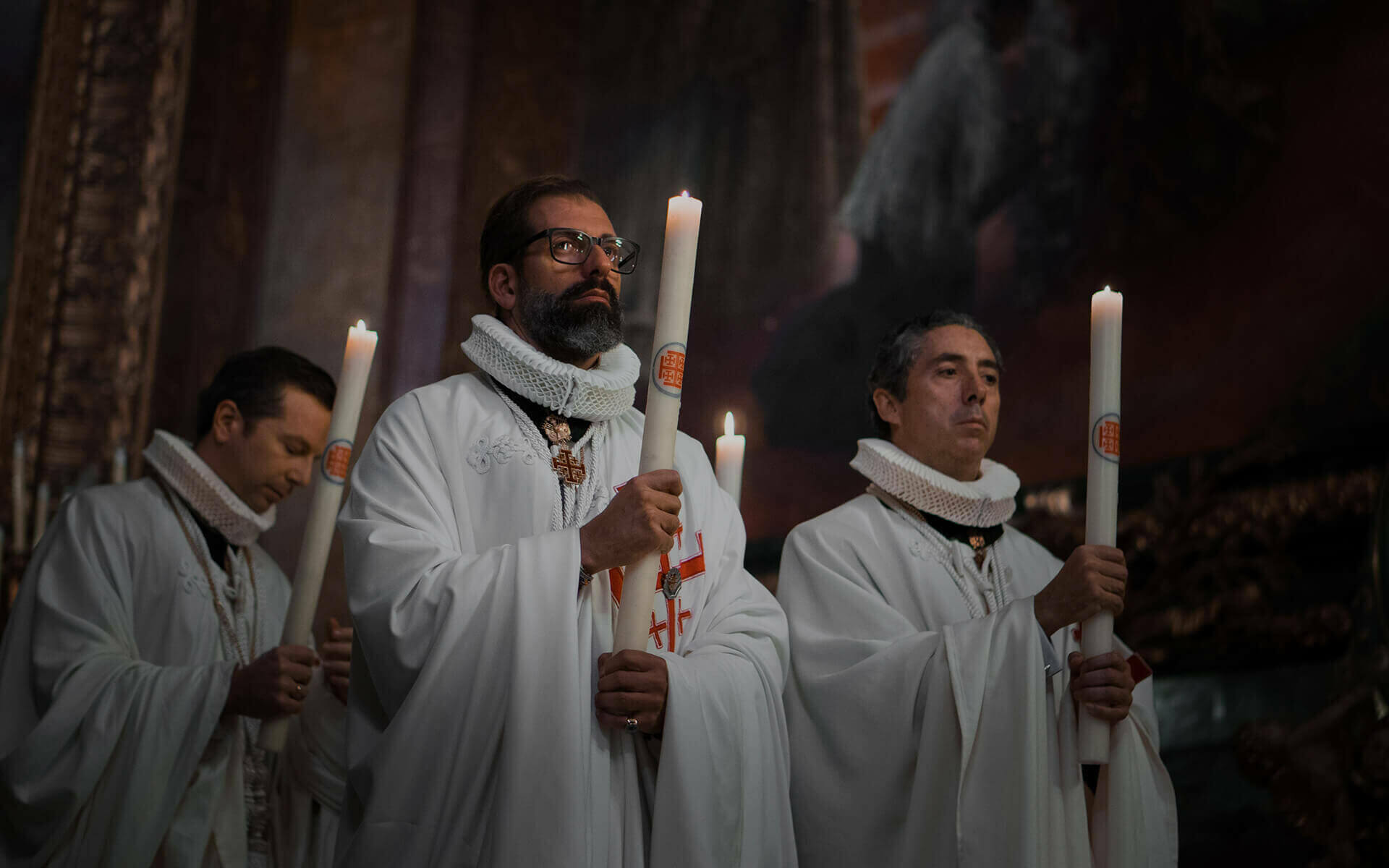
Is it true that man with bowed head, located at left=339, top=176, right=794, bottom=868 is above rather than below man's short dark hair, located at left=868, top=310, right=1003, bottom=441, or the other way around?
below

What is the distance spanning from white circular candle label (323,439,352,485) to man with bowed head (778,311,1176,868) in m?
1.21

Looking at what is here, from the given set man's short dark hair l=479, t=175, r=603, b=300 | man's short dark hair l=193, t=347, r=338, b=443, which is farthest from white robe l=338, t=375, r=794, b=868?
man's short dark hair l=193, t=347, r=338, b=443

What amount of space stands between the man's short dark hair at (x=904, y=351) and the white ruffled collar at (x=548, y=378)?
3.69 feet

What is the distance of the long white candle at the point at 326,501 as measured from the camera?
3129 mm

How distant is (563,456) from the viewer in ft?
9.70

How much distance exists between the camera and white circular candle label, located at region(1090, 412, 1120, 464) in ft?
9.46

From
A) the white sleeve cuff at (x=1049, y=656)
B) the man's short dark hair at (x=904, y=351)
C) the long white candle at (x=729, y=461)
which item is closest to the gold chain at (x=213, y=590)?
the long white candle at (x=729, y=461)

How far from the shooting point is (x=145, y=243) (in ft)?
20.6

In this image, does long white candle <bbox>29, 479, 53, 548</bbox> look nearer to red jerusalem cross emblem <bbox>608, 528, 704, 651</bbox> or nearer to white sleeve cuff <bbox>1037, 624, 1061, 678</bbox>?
red jerusalem cross emblem <bbox>608, 528, 704, 651</bbox>

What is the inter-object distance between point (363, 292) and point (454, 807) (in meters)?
4.87

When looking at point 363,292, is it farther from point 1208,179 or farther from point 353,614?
point 353,614

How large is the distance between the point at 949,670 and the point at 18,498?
12.9 feet

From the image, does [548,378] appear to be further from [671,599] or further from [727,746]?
[727,746]

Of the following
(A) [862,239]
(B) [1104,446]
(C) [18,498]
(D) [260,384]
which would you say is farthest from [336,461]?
(A) [862,239]
